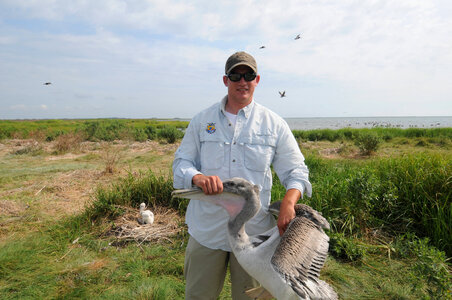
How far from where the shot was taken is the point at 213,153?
2348mm

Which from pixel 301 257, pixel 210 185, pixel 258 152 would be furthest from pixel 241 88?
pixel 301 257

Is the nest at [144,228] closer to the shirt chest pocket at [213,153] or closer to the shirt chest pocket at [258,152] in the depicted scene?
the shirt chest pocket at [213,153]

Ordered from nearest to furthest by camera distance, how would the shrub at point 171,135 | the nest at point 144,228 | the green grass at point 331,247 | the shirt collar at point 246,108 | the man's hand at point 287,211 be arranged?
the man's hand at point 287,211
the shirt collar at point 246,108
the green grass at point 331,247
the nest at point 144,228
the shrub at point 171,135

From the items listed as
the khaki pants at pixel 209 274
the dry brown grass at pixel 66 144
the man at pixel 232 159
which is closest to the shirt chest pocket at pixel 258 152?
the man at pixel 232 159

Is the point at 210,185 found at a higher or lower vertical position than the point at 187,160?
lower

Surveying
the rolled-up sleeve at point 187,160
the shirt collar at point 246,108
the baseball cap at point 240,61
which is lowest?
the rolled-up sleeve at point 187,160

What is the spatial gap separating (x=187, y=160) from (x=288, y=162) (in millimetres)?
916

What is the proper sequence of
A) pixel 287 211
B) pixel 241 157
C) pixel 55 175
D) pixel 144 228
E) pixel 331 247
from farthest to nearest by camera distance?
pixel 55 175, pixel 144 228, pixel 331 247, pixel 241 157, pixel 287 211

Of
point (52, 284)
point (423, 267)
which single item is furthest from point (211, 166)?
point (52, 284)

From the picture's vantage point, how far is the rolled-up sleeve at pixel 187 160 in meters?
2.13

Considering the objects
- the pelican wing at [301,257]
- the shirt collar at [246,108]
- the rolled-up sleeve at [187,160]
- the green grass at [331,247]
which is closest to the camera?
the pelican wing at [301,257]

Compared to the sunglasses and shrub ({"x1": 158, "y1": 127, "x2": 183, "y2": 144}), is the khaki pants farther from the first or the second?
shrub ({"x1": 158, "y1": 127, "x2": 183, "y2": 144})

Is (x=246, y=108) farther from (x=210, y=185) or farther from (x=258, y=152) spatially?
(x=210, y=185)

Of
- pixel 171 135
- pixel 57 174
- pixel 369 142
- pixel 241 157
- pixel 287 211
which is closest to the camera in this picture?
pixel 287 211
